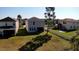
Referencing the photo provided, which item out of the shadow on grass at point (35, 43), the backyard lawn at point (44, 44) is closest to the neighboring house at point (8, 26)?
the backyard lawn at point (44, 44)

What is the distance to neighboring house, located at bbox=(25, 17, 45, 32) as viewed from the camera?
3.90 meters

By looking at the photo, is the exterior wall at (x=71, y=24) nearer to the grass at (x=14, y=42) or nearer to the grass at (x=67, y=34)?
the grass at (x=67, y=34)

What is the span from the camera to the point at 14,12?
12.8 ft

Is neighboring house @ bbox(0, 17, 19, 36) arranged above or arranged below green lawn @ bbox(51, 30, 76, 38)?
above

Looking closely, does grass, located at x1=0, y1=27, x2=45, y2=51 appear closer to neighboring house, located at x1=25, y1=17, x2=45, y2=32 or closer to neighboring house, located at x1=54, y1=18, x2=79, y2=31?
neighboring house, located at x1=25, y1=17, x2=45, y2=32

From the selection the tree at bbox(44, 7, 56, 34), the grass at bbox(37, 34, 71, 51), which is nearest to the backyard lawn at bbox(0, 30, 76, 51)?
the grass at bbox(37, 34, 71, 51)

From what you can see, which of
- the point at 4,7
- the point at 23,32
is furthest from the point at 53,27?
the point at 4,7

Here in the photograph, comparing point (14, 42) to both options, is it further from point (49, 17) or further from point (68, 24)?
point (68, 24)

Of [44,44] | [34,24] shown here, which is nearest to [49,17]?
[34,24]

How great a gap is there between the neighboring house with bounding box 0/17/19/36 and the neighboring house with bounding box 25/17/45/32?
135mm

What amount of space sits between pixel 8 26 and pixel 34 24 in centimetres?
32
